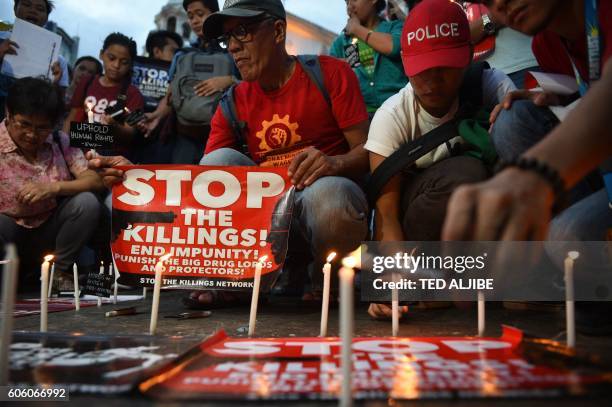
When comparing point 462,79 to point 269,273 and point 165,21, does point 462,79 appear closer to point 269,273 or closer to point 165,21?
point 269,273

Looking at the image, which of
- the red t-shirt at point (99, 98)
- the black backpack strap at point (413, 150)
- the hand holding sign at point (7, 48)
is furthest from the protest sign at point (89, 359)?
the hand holding sign at point (7, 48)

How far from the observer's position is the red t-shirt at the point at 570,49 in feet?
3.84

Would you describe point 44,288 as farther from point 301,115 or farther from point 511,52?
point 511,52

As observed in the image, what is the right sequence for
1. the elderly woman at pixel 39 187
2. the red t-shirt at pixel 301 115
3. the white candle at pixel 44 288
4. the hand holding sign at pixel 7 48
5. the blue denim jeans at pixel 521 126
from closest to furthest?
the white candle at pixel 44 288
the blue denim jeans at pixel 521 126
the red t-shirt at pixel 301 115
the elderly woman at pixel 39 187
the hand holding sign at pixel 7 48

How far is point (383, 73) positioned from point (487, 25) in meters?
0.64

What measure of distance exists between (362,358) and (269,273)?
1.22 meters

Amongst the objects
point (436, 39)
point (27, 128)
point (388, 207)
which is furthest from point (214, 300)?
point (27, 128)

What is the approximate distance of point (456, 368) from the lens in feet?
3.45

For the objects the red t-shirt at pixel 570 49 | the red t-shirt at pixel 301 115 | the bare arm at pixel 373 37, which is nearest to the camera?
the red t-shirt at pixel 570 49

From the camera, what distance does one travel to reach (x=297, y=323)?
206 cm

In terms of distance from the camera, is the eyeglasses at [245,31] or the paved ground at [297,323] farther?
the eyeglasses at [245,31]

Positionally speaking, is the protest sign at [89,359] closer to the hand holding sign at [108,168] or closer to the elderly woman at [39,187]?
the hand holding sign at [108,168]

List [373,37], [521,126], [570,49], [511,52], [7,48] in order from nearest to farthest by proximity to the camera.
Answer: [570,49] < [521,126] < [511,52] < [373,37] < [7,48]

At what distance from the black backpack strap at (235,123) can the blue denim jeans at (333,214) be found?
506 millimetres
